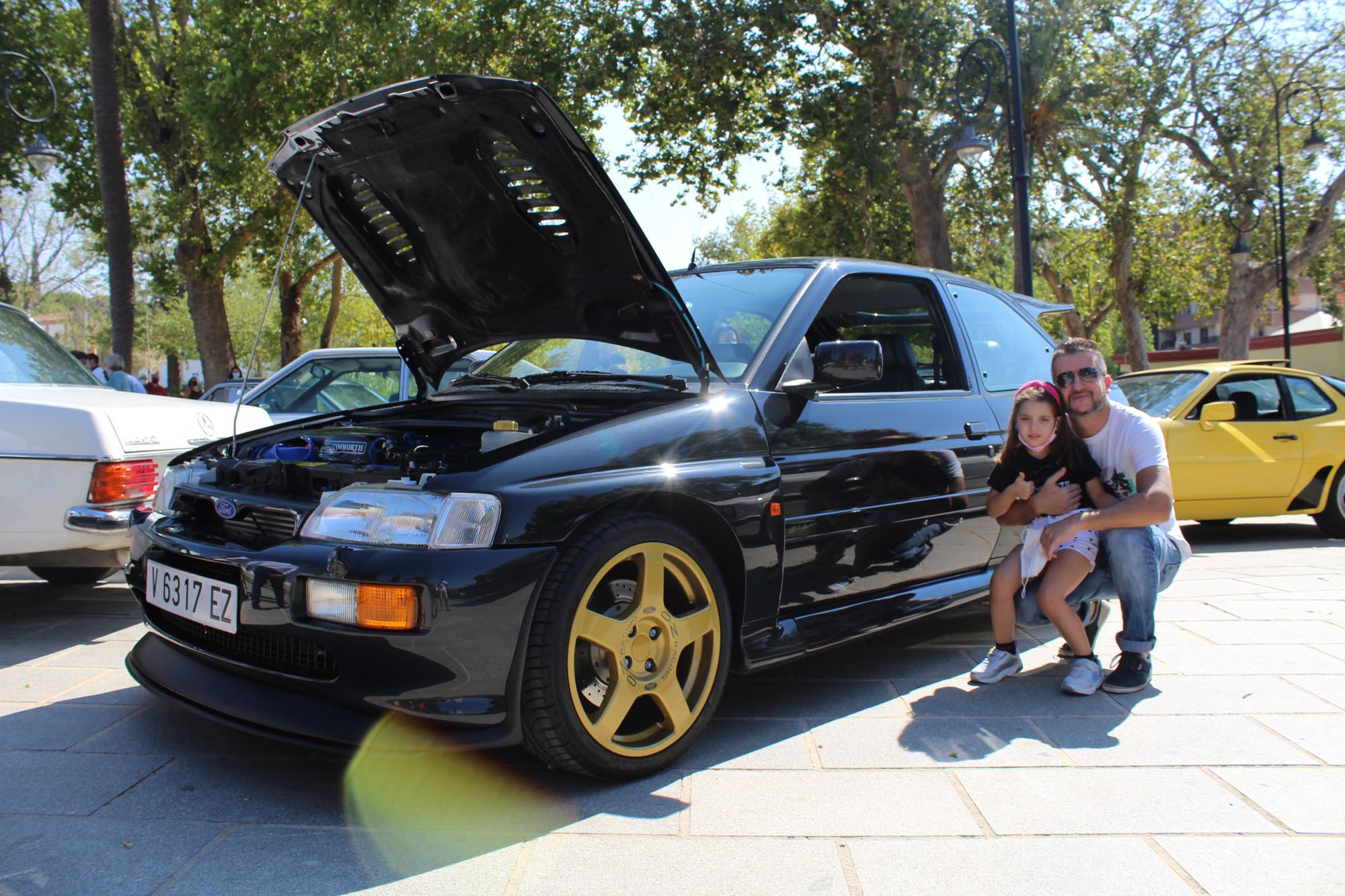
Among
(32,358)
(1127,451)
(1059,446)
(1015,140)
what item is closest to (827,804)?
(1059,446)

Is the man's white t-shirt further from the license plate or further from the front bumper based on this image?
the license plate

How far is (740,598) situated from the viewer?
10.5ft

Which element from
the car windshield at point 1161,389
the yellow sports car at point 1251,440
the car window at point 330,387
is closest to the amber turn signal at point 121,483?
the car window at point 330,387

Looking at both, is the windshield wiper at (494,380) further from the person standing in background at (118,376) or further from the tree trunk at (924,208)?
the tree trunk at (924,208)

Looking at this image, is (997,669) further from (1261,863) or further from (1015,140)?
(1015,140)

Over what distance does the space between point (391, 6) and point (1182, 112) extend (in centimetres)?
1788

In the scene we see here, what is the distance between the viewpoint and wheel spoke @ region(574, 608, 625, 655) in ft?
9.01

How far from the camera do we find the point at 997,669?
3977mm

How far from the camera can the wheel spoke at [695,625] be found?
9.91ft

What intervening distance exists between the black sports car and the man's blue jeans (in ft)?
1.53

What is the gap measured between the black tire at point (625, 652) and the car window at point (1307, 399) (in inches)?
285

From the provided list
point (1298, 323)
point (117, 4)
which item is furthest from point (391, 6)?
point (1298, 323)

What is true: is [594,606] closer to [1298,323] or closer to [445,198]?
[445,198]

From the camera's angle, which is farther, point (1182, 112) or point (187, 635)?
point (1182, 112)
